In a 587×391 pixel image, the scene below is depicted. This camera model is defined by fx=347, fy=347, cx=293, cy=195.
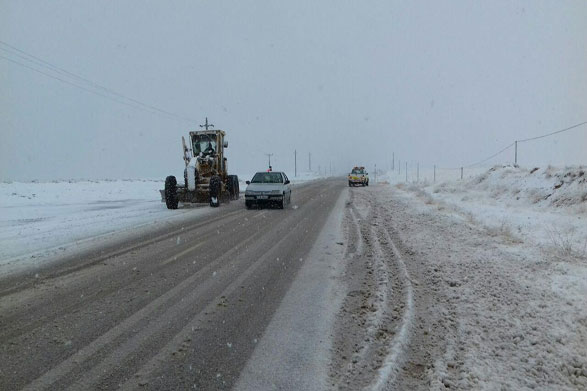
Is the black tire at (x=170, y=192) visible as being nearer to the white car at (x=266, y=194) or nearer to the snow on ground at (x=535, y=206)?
the white car at (x=266, y=194)

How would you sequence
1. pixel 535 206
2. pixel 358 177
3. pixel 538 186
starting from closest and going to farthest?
pixel 535 206 → pixel 538 186 → pixel 358 177

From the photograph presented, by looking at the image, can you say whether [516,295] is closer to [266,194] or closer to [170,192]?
[266,194]

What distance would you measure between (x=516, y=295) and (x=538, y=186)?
1273 centimetres

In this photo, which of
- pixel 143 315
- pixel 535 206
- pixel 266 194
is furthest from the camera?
pixel 266 194

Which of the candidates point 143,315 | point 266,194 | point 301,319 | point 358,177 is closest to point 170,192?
point 266,194

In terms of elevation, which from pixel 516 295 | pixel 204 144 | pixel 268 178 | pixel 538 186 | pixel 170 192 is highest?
pixel 204 144

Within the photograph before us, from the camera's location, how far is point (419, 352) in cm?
317

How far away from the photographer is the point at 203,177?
1728 centimetres

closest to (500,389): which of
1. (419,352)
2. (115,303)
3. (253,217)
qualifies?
(419,352)

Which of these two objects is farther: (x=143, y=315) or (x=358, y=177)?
(x=358, y=177)

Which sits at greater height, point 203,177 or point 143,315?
point 203,177

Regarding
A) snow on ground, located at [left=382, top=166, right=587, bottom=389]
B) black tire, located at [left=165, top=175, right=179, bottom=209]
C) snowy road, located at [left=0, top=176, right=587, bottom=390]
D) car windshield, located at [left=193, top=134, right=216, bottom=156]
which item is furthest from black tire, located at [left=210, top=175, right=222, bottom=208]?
snow on ground, located at [left=382, top=166, right=587, bottom=389]

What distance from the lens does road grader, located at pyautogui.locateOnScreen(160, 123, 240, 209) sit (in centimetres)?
1577

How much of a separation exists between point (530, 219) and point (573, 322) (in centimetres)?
767
